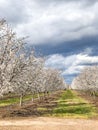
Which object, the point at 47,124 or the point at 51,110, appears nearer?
the point at 47,124

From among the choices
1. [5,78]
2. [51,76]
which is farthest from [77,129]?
[51,76]

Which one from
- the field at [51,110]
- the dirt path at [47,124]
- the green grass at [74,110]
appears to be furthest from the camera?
the green grass at [74,110]

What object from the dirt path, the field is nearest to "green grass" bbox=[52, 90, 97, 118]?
the field

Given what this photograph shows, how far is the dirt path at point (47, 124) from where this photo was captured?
38.6 metres

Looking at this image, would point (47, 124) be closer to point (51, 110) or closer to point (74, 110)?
point (51, 110)

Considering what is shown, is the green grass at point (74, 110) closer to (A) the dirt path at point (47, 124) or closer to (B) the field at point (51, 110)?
(B) the field at point (51, 110)

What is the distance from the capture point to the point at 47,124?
41.6m

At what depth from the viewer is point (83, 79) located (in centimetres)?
13725

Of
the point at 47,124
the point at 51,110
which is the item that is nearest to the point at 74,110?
the point at 51,110

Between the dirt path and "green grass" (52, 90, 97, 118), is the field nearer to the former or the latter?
"green grass" (52, 90, 97, 118)

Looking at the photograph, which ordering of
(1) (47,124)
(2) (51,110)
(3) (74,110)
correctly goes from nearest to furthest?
(1) (47,124)
(2) (51,110)
(3) (74,110)

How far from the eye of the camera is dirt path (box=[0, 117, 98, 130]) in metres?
38.6

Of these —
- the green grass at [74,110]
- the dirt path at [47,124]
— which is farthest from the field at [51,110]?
the dirt path at [47,124]

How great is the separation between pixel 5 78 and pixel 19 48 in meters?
5.84
